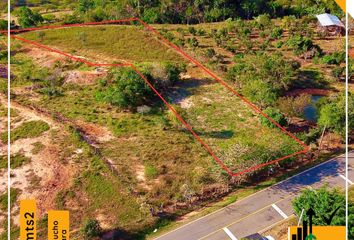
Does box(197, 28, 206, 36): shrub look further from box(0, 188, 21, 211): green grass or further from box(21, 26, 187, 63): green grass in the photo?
Answer: box(0, 188, 21, 211): green grass

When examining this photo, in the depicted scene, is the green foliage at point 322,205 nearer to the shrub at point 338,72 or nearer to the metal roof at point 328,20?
the shrub at point 338,72

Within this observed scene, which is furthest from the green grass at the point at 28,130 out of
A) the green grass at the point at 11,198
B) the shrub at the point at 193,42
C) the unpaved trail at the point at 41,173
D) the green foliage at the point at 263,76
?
the shrub at the point at 193,42

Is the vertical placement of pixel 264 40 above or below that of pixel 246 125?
above

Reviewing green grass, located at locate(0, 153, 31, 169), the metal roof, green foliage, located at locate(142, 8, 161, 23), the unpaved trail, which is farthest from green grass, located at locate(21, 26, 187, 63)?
the metal roof

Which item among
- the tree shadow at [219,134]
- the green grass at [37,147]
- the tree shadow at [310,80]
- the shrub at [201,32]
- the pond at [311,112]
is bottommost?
the green grass at [37,147]

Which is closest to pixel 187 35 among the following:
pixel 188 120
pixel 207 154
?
pixel 188 120

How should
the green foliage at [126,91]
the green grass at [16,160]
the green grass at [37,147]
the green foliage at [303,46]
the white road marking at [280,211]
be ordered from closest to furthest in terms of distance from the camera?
the white road marking at [280,211] → the green grass at [16,160] → the green grass at [37,147] → the green foliage at [126,91] → the green foliage at [303,46]

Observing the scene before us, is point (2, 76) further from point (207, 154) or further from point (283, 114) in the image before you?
point (283, 114)
